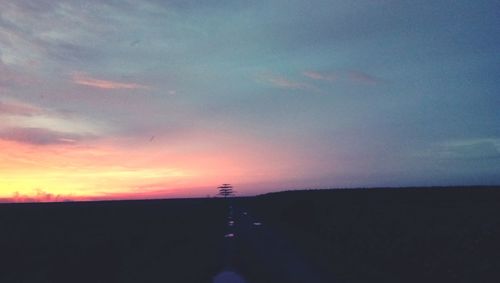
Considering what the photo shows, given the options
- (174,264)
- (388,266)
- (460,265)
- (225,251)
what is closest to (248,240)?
(225,251)

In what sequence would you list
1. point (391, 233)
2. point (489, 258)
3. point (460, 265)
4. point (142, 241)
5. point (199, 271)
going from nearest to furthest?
point (199, 271)
point (460, 265)
point (489, 258)
point (391, 233)
point (142, 241)

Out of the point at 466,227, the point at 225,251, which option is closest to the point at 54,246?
the point at 225,251

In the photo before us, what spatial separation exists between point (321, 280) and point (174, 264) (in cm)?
734

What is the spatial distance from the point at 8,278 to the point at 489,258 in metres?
20.6

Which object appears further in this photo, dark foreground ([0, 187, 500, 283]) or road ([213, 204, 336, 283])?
dark foreground ([0, 187, 500, 283])

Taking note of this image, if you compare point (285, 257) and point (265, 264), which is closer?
point (265, 264)

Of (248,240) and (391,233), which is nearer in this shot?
(248,240)

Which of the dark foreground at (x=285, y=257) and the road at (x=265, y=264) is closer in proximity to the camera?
the road at (x=265, y=264)

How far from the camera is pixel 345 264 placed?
18656 mm

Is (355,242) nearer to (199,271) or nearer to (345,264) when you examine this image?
(345,264)

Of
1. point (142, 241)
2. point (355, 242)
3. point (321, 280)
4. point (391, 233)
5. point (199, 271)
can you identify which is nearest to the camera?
point (321, 280)

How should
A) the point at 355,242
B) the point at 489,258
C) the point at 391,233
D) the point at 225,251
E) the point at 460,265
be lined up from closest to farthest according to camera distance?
the point at 460,265
the point at 489,258
the point at 225,251
the point at 355,242
the point at 391,233

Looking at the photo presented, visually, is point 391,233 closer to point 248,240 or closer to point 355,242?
point 355,242

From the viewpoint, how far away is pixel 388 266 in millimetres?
18750
